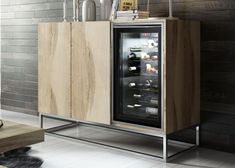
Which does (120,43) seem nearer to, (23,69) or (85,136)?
(85,136)

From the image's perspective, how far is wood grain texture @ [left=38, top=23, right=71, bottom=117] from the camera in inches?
160

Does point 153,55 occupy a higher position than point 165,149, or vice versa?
point 153,55

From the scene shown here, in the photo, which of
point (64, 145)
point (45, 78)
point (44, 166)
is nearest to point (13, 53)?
point (45, 78)

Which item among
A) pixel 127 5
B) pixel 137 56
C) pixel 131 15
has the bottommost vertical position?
pixel 137 56

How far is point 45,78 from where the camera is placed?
429cm

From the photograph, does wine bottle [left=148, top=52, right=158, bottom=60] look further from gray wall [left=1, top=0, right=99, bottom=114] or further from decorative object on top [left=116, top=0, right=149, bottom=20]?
gray wall [left=1, top=0, right=99, bottom=114]

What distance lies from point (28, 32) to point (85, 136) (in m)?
1.88

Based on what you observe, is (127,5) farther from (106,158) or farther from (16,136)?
(16,136)

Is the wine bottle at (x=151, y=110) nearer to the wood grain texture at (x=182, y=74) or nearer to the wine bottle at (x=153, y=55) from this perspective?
the wood grain texture at (x=182, y=74)

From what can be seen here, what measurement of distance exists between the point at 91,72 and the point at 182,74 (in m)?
0.90

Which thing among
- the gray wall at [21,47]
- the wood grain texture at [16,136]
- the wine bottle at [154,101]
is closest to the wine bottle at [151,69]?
the wine bottle at [154,101]

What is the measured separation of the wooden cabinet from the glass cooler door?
0.32 ft

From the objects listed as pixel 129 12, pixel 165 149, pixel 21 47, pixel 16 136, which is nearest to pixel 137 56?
pixel 129 12

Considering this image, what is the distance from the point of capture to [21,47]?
17.8 feet
